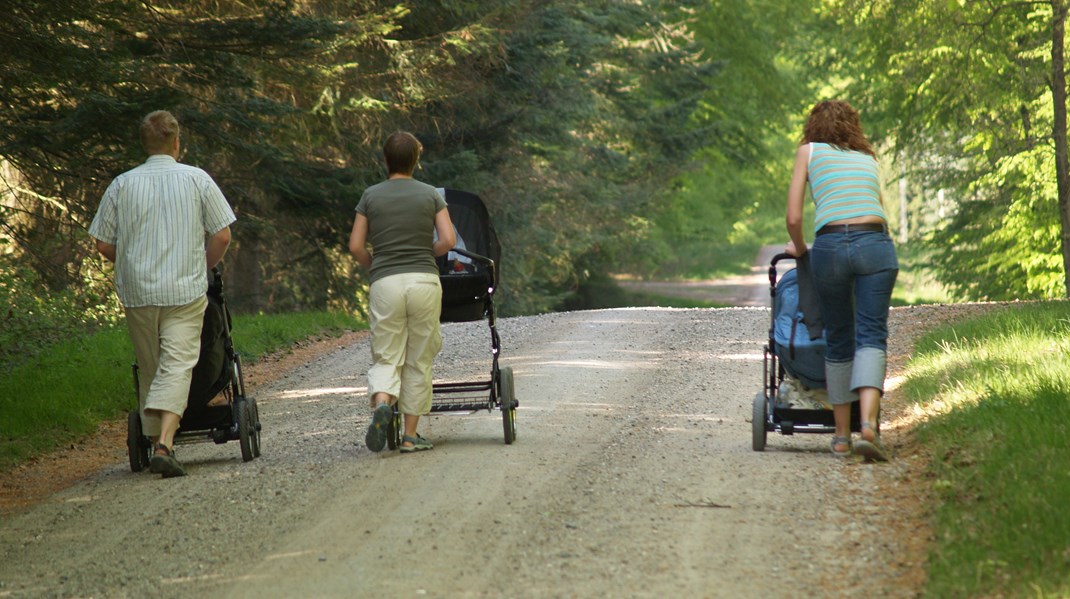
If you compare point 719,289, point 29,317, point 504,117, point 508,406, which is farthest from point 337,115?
point 719,289

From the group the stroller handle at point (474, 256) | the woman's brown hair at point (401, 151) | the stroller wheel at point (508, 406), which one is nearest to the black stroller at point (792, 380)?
the stroller wheel at point (508, 406)

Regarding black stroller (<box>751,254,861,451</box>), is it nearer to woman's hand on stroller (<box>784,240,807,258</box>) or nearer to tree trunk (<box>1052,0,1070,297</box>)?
woman's hand on stroller (<box>784,240,807,258</box>)

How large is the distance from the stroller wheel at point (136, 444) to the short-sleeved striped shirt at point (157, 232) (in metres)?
0.87

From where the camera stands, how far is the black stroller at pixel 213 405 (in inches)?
311

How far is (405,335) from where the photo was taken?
771cm

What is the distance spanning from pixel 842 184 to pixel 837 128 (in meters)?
0.37

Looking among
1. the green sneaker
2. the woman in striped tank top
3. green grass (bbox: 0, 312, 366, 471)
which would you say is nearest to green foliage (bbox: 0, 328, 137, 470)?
green grass (bbox: 0, 312, 366, 471)

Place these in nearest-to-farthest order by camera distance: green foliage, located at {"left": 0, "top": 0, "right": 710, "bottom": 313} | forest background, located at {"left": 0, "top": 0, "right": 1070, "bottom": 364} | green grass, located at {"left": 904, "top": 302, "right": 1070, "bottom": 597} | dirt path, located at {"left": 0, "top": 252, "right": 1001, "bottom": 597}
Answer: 1. green grass, located at {"left": 904, "top": 302, "right": 1070, "bottom": 597}
2. dirt path, located at {"left": 0, "top": 252, "right": 1001, "bottom": 597}
3. green foliage, located at {"left": 0, "top": 0, "right": 710, "bottom": 313}
4. forest background, located at {"left": 0, "top": 0, "right": 1070, "bottom": 364}

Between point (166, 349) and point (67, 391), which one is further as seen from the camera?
point (67, 391)

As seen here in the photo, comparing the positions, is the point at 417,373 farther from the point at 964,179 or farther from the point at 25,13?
the point at 964,179

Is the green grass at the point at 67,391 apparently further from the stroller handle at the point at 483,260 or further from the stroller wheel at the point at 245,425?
the stroller handle at the point at 483,260

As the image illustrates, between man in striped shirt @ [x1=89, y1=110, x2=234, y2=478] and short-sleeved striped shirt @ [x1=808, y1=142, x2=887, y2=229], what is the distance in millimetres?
3777

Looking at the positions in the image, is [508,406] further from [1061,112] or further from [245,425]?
[1061,112]

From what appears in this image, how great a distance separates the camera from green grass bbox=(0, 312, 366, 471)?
962 cm
